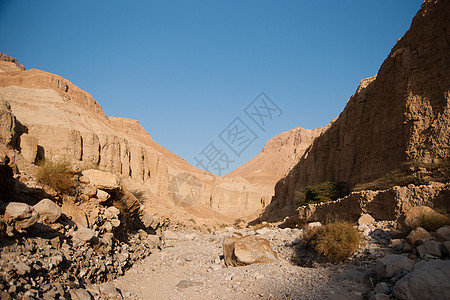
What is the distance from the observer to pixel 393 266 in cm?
520

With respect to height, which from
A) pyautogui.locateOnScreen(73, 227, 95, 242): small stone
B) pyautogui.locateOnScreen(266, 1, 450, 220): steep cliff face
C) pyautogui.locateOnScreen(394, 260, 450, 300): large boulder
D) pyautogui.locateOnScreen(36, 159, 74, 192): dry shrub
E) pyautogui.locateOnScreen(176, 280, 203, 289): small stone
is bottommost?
pyautogui.locateOnScreen(176, 280, 203, 289): small stone

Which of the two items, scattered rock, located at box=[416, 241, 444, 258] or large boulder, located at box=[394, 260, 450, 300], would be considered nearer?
large boulder, located at box=[394, 260, 450, 300]

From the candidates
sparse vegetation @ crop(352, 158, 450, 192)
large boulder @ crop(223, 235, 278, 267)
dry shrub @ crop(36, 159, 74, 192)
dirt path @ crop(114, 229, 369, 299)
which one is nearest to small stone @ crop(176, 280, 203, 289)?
dirt path @ crop(114, 229, 369, 299)

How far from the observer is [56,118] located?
1670 inches

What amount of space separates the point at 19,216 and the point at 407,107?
16.3 m

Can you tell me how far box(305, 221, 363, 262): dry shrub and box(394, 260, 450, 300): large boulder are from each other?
2928 millimetres

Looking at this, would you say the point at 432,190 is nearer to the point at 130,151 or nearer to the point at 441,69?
the point at 441,69

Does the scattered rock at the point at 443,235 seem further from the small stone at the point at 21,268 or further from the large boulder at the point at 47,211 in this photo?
the large boulder at the point at 47,211

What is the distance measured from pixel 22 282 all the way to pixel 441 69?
1678cm

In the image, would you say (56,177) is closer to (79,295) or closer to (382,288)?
(79,295)

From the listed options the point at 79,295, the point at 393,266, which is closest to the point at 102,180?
the point at 79,295

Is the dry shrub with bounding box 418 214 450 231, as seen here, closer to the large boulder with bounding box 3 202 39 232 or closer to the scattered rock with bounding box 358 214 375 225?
the scattered rock with bounding box 358 214 375 225

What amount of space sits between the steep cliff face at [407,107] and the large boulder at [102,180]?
13521mm

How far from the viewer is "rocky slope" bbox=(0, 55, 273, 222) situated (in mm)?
28062
